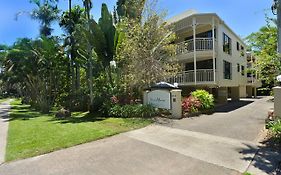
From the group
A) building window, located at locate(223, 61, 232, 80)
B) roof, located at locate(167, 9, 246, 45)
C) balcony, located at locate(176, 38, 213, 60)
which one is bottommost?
building window, located at locate(223, 61, 232, 80)

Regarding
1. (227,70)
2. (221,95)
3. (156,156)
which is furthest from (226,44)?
(156,156)

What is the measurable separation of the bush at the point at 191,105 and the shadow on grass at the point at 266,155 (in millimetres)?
7078

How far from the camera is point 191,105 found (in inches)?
659

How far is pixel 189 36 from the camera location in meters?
25.8

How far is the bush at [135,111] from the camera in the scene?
1560 cm

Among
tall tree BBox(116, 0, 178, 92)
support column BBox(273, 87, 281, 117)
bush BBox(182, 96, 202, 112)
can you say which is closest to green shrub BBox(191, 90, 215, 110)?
bush BBox(182, 96, 202, 112)

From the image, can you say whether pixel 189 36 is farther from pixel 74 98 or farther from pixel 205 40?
pixel 74 98

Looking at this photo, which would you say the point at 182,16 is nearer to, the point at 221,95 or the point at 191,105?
the point at 221,95

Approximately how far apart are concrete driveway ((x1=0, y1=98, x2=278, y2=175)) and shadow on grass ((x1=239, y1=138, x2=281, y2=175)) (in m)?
0.03

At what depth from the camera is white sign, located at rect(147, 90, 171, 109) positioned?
15898 millimetres

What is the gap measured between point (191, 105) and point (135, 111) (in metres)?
3.61

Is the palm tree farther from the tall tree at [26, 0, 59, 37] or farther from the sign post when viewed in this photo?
the sign post

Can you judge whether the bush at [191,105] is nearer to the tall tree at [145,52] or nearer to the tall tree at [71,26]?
the tall tree at [145,52]

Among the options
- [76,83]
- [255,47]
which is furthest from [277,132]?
[76,83]
